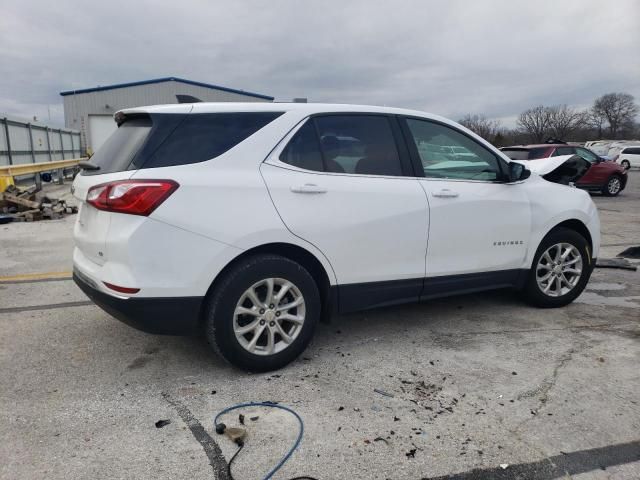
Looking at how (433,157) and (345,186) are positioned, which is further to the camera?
(433,157)

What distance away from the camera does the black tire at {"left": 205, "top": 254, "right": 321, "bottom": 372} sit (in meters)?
3.14

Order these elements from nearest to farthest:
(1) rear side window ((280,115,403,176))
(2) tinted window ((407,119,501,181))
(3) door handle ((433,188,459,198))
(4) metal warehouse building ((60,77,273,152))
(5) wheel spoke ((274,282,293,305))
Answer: (5) wheel spoke ((274,282,293,305)) < (1) rear side window ((280,115,403,176)) < (3) door handle ((433,188,459,198)) < (2) tinted window ((407,119,501,181)) < (4) metal warehouse building ((60,77,273,152))

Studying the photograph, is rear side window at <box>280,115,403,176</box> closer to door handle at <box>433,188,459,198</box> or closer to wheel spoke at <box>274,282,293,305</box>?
door handle at <box>433,188,459,198</box>

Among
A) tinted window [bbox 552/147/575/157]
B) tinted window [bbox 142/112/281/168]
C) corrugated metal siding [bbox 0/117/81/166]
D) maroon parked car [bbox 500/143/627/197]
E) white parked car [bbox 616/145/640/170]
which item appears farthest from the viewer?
white parked car [bbox 616/145/640/170]

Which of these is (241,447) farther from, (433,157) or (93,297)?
(433,157)

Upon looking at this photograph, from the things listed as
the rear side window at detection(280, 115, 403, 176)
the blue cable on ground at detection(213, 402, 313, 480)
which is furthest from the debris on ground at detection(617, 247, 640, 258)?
the blue cable on ground at detection(213, 402, 313, 480)

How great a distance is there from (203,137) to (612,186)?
18.0 meters

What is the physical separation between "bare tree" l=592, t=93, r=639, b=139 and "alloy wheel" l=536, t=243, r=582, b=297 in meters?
92.1

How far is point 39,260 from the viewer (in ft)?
22.3

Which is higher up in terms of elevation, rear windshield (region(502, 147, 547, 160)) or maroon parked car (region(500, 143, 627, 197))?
rear windshield (region(502, 147, 547, 160))

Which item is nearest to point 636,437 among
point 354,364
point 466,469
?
point 466,469

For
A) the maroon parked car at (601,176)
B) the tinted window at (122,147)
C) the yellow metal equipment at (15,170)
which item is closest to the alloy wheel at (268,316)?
the tinted window at (122,147)

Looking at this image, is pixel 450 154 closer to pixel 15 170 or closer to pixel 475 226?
pixel 475 226

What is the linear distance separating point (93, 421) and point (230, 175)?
64.0 inches
